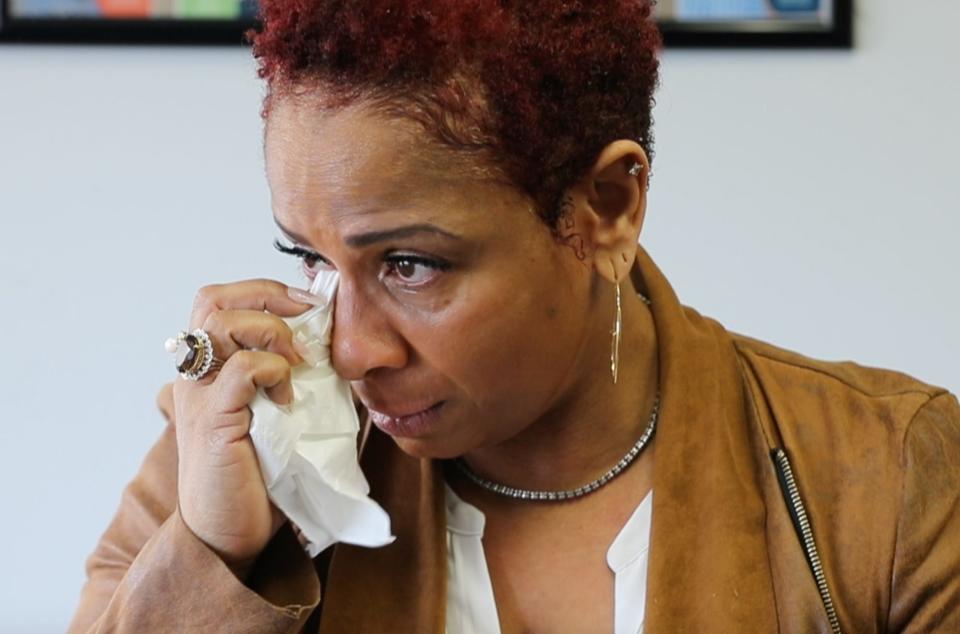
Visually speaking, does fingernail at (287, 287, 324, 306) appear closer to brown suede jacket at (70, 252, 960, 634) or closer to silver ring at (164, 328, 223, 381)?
silver ring at (164, 328, 223, 381)

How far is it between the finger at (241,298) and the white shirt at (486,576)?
0.26m

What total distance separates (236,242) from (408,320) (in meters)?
0.90

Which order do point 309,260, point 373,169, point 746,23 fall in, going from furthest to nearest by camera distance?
point 746,23, point 309,260, point 373,169

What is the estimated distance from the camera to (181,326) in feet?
6.24

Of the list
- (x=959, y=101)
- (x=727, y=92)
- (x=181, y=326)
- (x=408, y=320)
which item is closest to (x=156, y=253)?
(x=181, y=326)

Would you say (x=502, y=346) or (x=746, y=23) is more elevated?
(x=746, y=23)

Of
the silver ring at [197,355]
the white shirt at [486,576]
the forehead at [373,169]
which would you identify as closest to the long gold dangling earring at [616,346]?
the white shirt at [486,576]

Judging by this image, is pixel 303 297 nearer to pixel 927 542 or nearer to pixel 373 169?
pixel 373 169

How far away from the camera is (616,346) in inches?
47.3

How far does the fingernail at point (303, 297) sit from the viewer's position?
108 cm

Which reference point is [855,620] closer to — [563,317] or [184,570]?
[563,317]

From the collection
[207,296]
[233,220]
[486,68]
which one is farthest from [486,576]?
[233,220]

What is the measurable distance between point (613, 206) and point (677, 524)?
27 centimetres

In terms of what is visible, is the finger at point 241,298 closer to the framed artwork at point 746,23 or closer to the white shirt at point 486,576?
the white shirt at point 486,576
